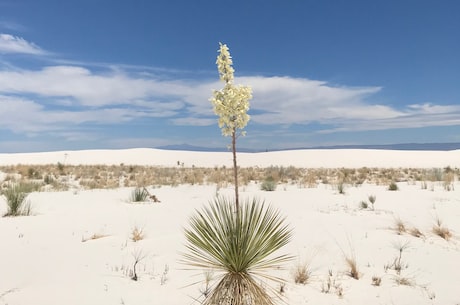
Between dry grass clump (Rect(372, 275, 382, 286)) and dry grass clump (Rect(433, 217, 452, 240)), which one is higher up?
dry grass clump (Rect(433, 217, 452, 240))

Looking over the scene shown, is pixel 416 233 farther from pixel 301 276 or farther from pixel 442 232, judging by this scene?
pixel 301 276

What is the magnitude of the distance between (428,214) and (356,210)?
4.93 ft

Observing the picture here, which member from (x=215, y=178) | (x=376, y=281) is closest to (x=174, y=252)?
(x=376, y=281)

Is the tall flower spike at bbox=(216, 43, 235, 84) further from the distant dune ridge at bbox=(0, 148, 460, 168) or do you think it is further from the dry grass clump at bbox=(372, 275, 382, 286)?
the distant dune ridge at bbox=(0, 148, 460, 168)

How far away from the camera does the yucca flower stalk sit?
3.79m

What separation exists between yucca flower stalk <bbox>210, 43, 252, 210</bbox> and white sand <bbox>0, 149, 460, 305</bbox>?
2019mm

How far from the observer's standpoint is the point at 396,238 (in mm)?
6789

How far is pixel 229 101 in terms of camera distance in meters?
3.79

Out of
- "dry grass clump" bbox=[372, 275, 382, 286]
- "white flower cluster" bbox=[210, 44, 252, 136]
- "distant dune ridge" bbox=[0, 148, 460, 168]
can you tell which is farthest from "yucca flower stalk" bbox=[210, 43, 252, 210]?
"distant dune ridge" bbox=[0, 148, 460, 168]

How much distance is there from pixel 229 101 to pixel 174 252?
3205mm

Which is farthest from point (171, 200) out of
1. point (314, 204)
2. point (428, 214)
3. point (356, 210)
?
point (428, 214)

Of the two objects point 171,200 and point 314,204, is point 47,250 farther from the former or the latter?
point 314,204

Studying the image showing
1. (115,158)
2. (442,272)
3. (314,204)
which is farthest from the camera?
(115,158)

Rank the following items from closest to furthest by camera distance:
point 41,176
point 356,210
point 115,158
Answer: point 356,210
point 41,176
point 115,158
